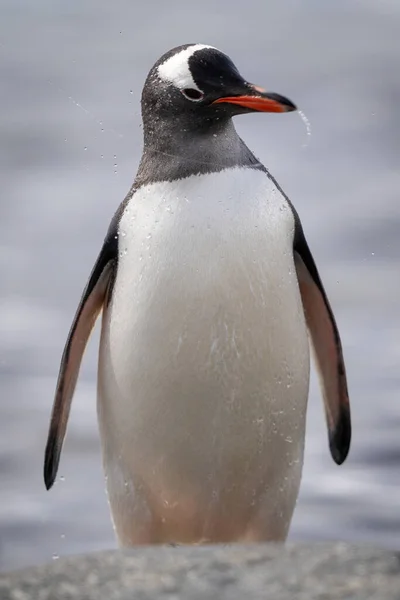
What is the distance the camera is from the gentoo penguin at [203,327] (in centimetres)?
291

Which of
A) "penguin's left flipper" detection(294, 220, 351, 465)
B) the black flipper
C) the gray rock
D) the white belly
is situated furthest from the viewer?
"penguin's left flipper" detection(294, 220, 351, 465)

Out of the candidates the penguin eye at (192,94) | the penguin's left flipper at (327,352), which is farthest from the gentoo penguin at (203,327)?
the penguin's left flipper at (327,352)

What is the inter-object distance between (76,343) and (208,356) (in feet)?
1.53

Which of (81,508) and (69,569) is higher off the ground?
(69,569)

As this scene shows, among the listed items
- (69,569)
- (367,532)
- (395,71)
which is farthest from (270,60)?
(69,569)

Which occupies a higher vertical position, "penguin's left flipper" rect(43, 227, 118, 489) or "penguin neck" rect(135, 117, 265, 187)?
"penguin neck" rect(135, 117, 265, 187)

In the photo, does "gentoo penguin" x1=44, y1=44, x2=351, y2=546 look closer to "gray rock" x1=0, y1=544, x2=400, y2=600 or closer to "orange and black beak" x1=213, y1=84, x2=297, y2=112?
"orange and black beak" x1=213, y1=84, x2=297, y2=112

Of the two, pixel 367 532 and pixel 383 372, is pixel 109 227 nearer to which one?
pixel 367 532

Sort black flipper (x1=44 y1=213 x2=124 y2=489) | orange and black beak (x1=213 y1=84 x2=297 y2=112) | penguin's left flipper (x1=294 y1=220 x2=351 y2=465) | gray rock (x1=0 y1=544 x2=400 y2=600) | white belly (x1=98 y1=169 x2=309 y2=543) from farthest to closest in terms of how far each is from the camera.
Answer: penguin's left flipper (x1=294 y1=220 x2=351 y2=465) → black flipper (x1=44 y1=213 x2=124 y2=489) → white belly (x1=98 y1=169 x2=309 y2=543) → orange and black beak (x1=213 y1=84 x2=297 y2=112) → gray rock (x1=0 y1=544 x2=400 y2=600)

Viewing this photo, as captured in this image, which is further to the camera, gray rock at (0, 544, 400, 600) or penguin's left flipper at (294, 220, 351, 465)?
penguin's left flipper at (294, 220, 351, 465)

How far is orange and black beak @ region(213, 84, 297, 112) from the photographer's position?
279 cm

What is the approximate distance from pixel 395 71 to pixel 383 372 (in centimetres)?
141

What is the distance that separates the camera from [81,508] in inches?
167

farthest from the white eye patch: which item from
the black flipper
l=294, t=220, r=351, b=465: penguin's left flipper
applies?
l=294, t=220, r=351, b=465: penguin's left flipper
